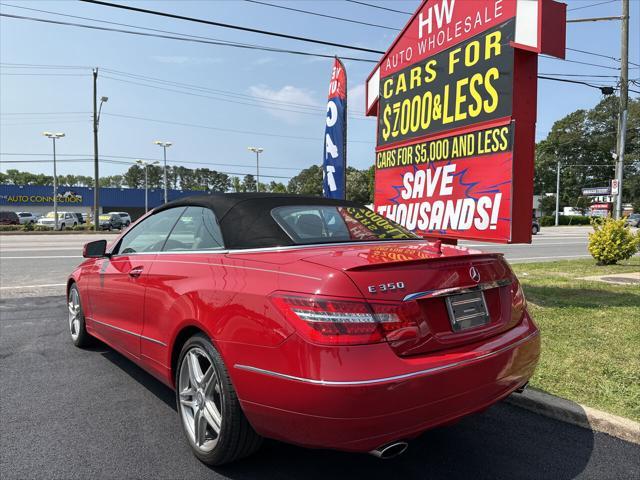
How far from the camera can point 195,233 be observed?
3133 mm

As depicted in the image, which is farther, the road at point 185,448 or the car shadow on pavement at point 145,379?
the car shadow on pavement at point 145,379

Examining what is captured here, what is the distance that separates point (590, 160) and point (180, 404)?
102 m

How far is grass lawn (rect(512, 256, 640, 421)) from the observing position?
3450mm

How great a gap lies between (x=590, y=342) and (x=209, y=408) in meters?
3.92

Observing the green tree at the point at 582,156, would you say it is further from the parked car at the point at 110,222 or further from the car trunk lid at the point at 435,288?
the car trunk lid at the point at 435,288

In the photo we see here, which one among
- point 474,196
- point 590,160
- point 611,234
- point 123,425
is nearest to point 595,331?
point 474,196

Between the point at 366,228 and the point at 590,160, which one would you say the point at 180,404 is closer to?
the point at 366,228

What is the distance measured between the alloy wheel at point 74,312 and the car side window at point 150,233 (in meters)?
1.20

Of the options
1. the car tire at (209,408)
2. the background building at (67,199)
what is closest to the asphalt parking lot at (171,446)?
the car tire at (209,408)

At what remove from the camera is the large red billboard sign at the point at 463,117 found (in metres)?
5.39

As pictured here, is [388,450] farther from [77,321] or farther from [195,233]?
[77,321]

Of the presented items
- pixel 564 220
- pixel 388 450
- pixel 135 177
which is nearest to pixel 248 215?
pixel 388 450

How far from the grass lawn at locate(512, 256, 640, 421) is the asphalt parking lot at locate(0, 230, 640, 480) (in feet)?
1.45

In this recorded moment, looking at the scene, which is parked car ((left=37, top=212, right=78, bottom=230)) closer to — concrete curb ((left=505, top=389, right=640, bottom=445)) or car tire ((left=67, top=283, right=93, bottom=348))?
car tire ((left=67, top=283, right=93, bottom=348))
